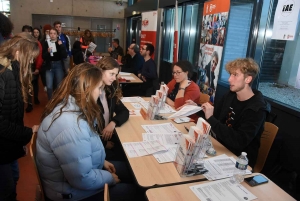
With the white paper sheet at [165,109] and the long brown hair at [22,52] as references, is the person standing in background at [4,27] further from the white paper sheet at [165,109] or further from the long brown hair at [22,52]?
the white paper sheet at [165,109]

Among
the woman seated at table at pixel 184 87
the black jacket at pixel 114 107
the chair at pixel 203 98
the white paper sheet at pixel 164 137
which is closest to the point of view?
the white paper sheet at pixel 164 137

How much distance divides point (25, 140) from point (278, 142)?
2.10 m

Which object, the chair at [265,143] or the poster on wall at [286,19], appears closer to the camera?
the chair at [265,143]

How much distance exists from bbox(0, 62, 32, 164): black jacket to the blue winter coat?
0.40 m

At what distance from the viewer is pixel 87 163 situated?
1.15 m

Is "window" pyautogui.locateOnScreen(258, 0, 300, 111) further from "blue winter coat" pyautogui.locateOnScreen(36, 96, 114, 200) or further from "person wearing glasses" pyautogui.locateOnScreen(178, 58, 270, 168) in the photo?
"blue winter coat" pyautogui.locateOnScreen(36, 96, 114, 200)

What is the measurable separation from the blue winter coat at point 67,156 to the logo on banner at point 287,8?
221cm

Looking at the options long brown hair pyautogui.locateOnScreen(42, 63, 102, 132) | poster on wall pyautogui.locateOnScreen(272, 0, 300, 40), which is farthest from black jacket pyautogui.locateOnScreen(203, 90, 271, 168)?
poster on wall pyautogui.locateOnScreen(272, 0, 300, 40)

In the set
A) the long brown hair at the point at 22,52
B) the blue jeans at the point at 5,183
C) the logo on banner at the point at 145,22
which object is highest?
the logo on banner at the point at 145,22

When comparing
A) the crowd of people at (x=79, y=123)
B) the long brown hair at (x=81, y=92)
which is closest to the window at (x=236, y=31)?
the crowd of people at (x=79, y=123)

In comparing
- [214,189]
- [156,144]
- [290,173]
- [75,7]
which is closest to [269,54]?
[290,173]

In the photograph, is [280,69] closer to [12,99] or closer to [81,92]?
[81,92]

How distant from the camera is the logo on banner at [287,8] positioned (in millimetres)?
2195

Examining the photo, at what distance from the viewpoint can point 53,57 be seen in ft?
13.0
